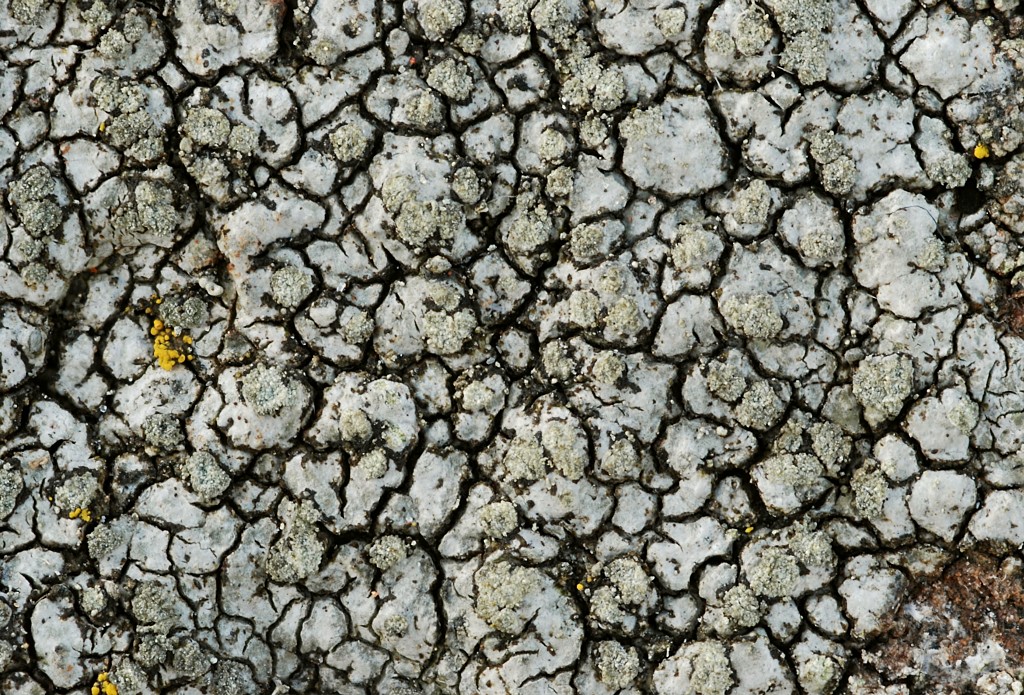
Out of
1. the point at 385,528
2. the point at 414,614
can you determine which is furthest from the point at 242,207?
the point at 414,614

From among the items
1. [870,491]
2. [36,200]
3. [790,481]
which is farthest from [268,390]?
[870,491]

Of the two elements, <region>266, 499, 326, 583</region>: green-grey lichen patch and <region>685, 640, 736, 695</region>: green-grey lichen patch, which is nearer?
<region>685, 640, 736, 695</region>: green-grey lichen patch

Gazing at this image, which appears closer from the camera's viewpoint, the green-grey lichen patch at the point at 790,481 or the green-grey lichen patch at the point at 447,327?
the green-grey lichen patch at the point at 790,481

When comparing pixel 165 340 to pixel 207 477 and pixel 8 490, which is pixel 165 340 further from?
pixel 8 490

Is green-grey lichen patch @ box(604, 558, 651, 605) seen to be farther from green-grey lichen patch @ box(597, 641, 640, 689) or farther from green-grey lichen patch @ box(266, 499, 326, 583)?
green-grey lichen patch @ box(266, 499, 326, 583)

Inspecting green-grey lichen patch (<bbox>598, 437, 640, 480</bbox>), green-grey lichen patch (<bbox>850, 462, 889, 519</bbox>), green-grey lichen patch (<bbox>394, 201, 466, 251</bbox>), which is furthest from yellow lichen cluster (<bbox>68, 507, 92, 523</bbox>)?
green-grey lichen patch (<bbox>850, 462, 889, 519</bbox>)

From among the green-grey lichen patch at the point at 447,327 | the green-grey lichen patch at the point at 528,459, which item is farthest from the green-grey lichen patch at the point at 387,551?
the green-grey lichen patch at the point at 447,327

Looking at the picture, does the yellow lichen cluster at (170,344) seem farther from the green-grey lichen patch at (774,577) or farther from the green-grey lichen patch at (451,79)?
the green-grey lichen patch at (774,577)
